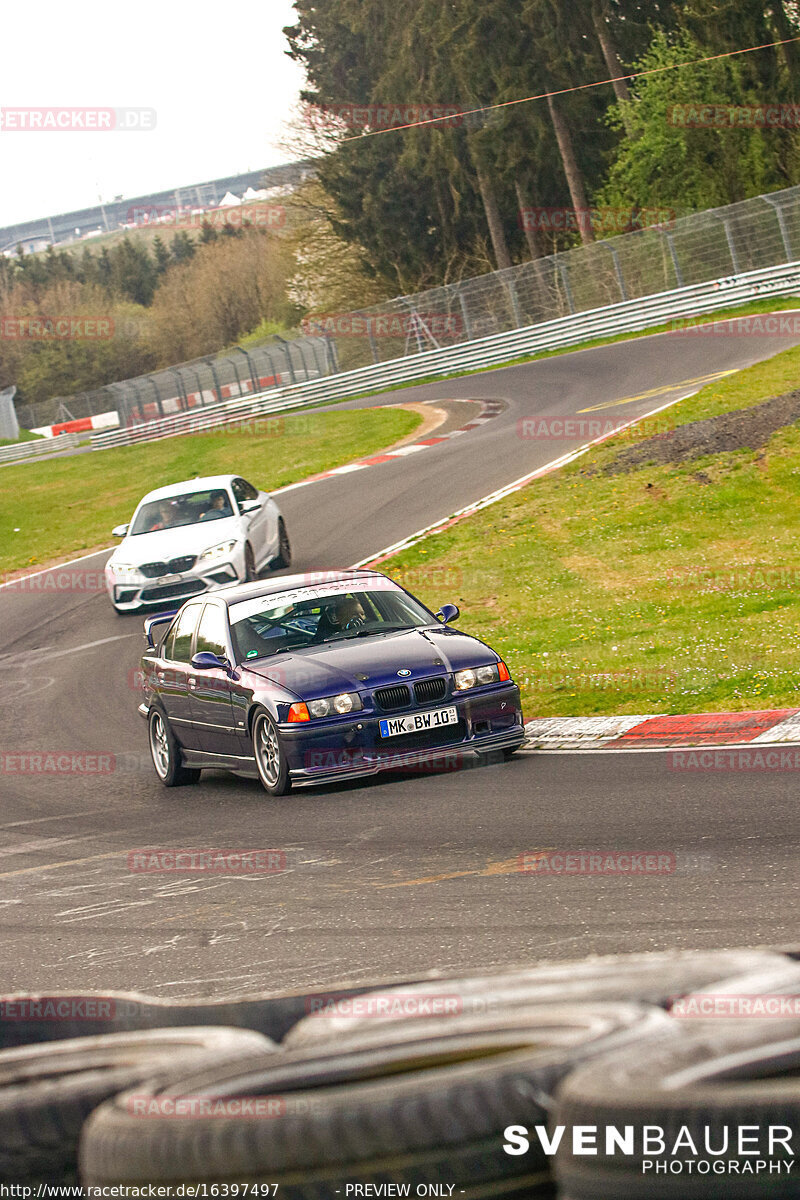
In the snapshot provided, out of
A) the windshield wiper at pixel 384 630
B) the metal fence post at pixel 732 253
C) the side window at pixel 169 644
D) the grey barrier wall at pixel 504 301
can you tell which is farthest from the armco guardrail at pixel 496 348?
the windshield wiper at pixel 384 630

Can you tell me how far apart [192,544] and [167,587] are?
70cm

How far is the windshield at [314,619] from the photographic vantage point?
10891 millimetres

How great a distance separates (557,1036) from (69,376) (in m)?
111

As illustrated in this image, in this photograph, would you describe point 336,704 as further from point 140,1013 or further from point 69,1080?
point 69,1080

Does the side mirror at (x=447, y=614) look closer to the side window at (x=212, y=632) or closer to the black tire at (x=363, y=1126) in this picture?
the side window at (x=212, y=632)

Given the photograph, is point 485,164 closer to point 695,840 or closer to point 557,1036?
point 695,840

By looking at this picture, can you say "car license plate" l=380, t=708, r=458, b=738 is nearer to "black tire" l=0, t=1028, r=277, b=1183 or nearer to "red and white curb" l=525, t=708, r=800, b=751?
"red and white curb" l=525, t=708, r=800, b=751

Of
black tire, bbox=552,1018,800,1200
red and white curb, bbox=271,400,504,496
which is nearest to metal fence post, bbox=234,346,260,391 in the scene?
red and white curb, bbox=271,400,504,496

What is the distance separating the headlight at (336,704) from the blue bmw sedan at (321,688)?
0.01 metres

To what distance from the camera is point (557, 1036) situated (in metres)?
2.70

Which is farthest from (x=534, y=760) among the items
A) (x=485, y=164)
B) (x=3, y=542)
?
(x=485, y=164)

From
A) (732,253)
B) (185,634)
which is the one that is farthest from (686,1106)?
(732,253)

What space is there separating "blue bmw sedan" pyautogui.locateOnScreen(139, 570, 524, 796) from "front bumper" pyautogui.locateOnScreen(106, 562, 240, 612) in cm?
664

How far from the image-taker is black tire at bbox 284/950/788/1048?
296 centimetres
